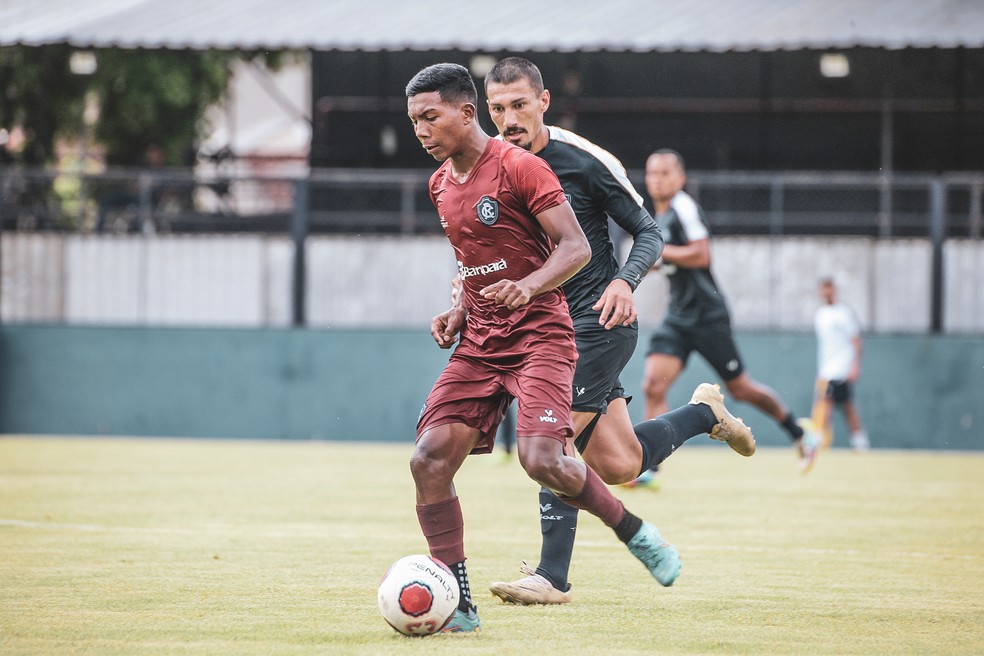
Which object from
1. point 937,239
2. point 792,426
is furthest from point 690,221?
point 937,239

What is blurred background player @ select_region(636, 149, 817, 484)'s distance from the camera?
1103 centimetres

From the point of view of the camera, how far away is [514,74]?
6496mm

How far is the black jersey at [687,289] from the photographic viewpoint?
11.1 metres

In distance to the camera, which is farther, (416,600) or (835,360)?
(835,360)

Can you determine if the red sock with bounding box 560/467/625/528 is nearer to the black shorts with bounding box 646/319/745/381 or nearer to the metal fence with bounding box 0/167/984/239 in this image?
the black shorts with bounding box 646/319/745/381

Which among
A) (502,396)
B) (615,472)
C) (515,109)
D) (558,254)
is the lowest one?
(615,472)

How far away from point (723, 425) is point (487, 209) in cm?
203

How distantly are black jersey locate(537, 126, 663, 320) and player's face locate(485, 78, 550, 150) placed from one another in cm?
21

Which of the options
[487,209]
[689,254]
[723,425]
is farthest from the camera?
[689,254]

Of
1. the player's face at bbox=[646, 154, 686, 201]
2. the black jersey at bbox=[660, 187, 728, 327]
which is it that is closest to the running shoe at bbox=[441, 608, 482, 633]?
the player's face at bbox=[646, 154, 686, 201]

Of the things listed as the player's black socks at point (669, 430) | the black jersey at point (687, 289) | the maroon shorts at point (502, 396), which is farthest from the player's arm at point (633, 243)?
the black jersey at point (687, 289)

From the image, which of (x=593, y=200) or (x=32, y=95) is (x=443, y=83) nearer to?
(x=593, y=200)

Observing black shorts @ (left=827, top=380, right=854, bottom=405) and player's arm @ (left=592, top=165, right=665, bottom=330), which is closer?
player's arm @ (left=592, top=165, right=665, bottom=330)

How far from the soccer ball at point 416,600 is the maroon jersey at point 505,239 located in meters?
0.96
